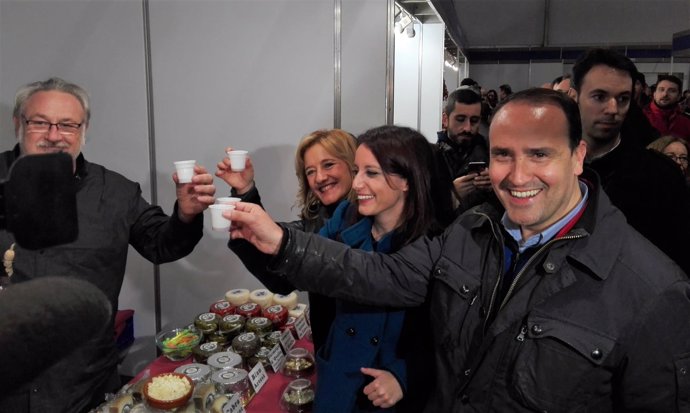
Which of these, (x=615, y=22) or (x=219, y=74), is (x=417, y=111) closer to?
(x=219, y=74)

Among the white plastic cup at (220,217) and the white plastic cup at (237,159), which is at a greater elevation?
the white plastic cup at (237,159)

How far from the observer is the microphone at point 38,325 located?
32 cm

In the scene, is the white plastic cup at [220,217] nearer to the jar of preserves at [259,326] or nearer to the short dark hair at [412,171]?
the short dark hair at [412,171]

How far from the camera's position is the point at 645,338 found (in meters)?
1.15

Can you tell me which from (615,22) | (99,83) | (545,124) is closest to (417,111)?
(99,83)

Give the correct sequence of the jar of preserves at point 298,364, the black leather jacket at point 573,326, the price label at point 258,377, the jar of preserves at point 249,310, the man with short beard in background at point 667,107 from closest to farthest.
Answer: the black leather jacket at point 573,326 → the price label at point 258,377 → the jar of preserves at point 298,364 → the jar of preserves at point 249,310 → the man with short beard in background at point 667,107

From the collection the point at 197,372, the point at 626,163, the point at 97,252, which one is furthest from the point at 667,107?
the point at 97,252

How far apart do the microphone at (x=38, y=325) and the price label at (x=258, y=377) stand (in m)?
1.73

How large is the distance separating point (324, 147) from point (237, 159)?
52 centimetres

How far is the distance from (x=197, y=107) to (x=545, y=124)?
2268mm

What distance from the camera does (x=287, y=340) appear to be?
2363 millimetres

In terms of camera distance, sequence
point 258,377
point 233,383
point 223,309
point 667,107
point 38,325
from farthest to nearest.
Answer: point 667,107 → point 223,309 → point 258,377 → point 233,383 → point 38,325

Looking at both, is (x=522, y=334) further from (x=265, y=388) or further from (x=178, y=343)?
(x=178, y=343)

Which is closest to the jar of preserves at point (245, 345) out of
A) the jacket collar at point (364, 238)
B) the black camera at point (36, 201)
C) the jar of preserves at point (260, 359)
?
the jar of preserves at point (260, 359)
